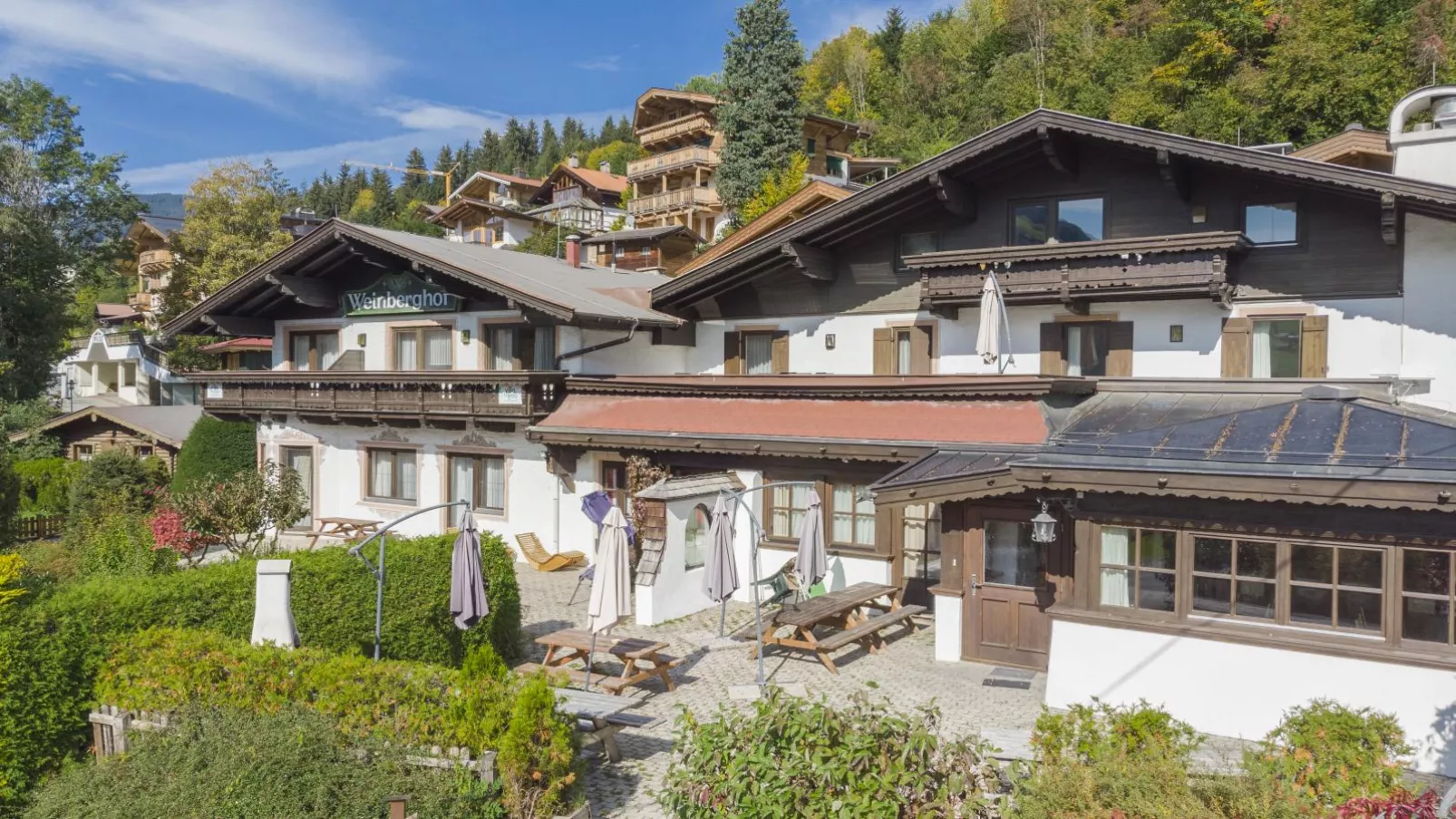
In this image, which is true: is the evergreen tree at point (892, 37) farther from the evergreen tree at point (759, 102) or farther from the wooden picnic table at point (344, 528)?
the wooden picnic table at point (344, 528)

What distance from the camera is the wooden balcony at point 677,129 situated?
208 ft

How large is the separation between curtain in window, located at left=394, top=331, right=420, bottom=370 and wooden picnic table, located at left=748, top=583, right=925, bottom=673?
14106 millimetres

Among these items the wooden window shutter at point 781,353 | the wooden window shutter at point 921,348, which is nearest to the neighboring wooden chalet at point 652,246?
the wooden window shutter at point 781,353

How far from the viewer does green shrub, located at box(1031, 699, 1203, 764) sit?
7938mm

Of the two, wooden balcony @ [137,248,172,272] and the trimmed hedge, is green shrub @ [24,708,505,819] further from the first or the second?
wooden balcony @ [137,248,172,272]

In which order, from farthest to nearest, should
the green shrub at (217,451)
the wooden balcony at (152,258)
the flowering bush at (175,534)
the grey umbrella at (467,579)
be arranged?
the wooden balcony at (152,258) → the green shrub at (217,451) → the flowering bush at (175,534) → the grey umbrella at (467,579)

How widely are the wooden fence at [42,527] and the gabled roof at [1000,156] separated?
2100cm

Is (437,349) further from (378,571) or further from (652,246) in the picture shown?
(652,246)

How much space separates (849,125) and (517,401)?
39009 mm

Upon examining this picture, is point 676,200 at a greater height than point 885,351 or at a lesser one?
greater

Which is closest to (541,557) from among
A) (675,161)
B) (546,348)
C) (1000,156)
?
(546,348)

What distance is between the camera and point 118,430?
3709cm

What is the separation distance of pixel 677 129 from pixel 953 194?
158 feet

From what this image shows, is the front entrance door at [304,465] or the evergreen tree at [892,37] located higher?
the evergreen tree at [892,37]
